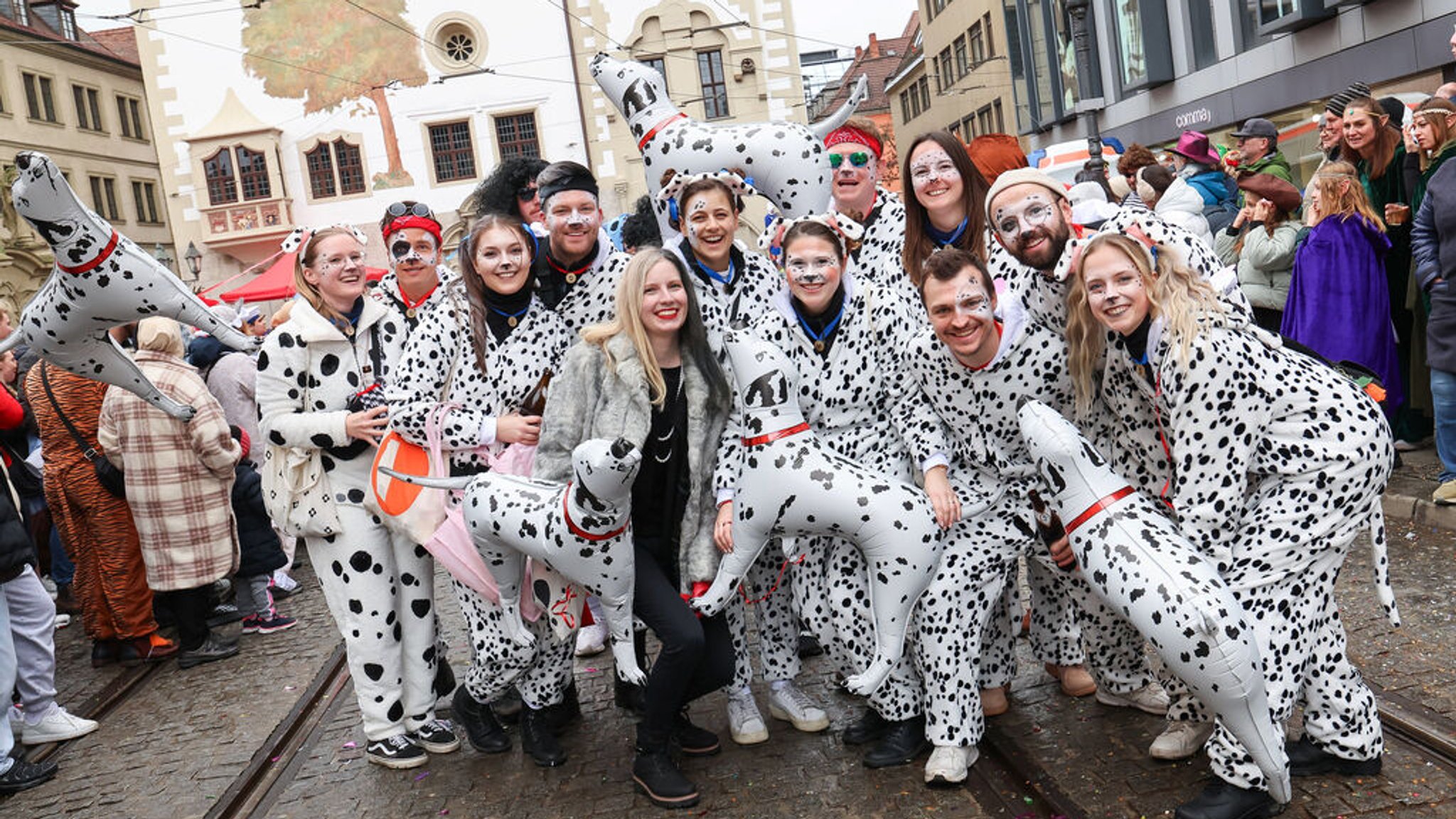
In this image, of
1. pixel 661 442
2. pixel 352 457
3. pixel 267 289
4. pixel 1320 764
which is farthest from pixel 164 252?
pixel 1320 764

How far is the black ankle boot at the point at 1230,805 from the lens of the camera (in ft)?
10.9

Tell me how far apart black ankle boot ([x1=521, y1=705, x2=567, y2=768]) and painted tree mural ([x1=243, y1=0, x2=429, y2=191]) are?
31.3 m

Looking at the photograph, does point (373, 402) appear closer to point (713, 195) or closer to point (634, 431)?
point (634, 431)

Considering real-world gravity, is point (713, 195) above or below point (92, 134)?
below

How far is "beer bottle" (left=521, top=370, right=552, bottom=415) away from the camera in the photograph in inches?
172

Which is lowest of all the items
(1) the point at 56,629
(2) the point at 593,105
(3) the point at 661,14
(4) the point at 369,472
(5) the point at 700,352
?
(1) the point at 56,629

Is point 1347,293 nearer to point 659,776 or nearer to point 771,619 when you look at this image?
point 771,619

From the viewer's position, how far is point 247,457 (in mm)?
7676

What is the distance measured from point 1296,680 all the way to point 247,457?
21.1ft

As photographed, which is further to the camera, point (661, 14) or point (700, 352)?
point (661, 14)

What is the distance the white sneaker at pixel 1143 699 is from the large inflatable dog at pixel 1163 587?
89 centimetres

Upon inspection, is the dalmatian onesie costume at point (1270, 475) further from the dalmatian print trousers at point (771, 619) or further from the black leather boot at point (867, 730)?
the dalmatian print trousers at point (771, 619)

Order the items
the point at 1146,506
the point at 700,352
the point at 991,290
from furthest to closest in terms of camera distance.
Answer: the point at 700,352
the point at 991,290
the point at 1146,506

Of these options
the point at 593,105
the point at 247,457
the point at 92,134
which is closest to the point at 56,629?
the point at 247,457
